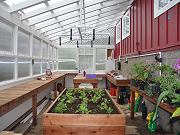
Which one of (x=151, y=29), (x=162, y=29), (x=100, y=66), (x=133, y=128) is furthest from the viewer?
(x=100, y=66)

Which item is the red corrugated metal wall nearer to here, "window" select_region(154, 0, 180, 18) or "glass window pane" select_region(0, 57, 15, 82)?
"window" select_region(154, 0, 180, 18)

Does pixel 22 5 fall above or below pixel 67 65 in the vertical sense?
above

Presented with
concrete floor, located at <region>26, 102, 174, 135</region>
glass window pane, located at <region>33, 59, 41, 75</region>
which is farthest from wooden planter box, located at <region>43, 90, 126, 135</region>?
glass window pane, located at <region>33, 59, 41, 75</region>

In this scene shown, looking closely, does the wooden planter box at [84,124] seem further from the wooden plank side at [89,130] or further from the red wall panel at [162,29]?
the red wall panel at [162,29]

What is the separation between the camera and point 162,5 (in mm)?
4148

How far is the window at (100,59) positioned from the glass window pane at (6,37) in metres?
6.99

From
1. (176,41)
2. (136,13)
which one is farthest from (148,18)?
(176,41)

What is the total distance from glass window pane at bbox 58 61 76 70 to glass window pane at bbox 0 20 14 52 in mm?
6635

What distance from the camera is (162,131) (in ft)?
13.5

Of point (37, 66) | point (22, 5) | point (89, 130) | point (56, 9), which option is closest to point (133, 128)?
point (89, 130)

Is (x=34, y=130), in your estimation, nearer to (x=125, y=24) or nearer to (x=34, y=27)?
(x=34, y=27)

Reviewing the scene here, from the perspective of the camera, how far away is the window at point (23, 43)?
5402mm

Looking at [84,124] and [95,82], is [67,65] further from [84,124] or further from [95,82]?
[84,124]

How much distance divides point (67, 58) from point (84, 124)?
9.26 m
